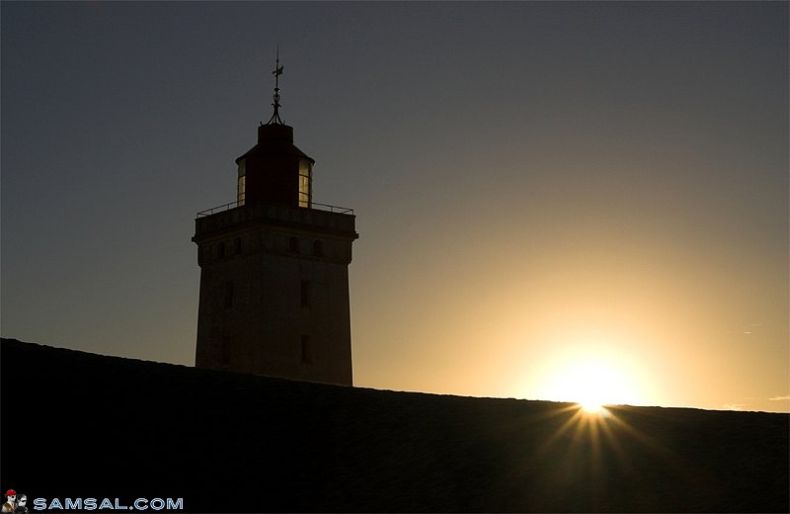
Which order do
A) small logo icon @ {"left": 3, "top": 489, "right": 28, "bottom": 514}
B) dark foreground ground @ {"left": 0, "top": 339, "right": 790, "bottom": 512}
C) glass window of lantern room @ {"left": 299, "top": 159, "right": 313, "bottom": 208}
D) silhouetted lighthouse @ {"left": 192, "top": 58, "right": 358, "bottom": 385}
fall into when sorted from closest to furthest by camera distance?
small logo icon @ {"left": 3, "top": 489, "right": 28, "bottom": 514} < dark foreground ground @ {"left": 0, "top": 339, "right": 790, "bottom": 512} < silhouetted lighthouse @ {"left": 192, "top": 58, "right": 358, "bottom": 385} < glass window of lantern room @ {"left": 299, "top": 159, "right": 313, "bottom": 208}

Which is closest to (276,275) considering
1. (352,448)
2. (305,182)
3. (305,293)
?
(305,293)

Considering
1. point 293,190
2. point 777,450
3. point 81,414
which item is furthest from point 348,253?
point 777,450

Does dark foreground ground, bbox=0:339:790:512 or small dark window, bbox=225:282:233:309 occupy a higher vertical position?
small dark window, bbox=225:282:233:309

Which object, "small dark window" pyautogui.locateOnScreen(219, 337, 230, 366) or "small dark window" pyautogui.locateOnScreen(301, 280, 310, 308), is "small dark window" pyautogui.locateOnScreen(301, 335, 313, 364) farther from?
"small dark window" pyautogui.locateOnScreen(219, 337, 230, 366)

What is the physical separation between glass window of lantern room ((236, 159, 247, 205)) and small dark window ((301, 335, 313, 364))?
8.26m

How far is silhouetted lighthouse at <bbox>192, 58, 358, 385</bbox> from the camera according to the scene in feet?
209

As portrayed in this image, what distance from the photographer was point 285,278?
64.6 m

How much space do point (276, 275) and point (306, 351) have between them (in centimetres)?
406

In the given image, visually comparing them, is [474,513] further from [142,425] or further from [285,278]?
[285,278]

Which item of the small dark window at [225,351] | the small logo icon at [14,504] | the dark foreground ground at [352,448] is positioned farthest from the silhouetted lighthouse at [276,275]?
the small logo icon at [14,504]

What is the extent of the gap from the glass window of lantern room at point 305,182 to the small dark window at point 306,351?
7.47 metres

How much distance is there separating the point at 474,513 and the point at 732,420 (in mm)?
8203

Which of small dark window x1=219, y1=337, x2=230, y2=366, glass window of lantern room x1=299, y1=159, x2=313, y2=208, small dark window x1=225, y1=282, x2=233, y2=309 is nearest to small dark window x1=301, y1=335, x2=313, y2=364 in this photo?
small dark window x1=219, y1=337, x2=230, y2=366

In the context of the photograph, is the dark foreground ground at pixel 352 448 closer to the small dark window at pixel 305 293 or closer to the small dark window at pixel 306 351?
the small dark window at pixel 306 351
